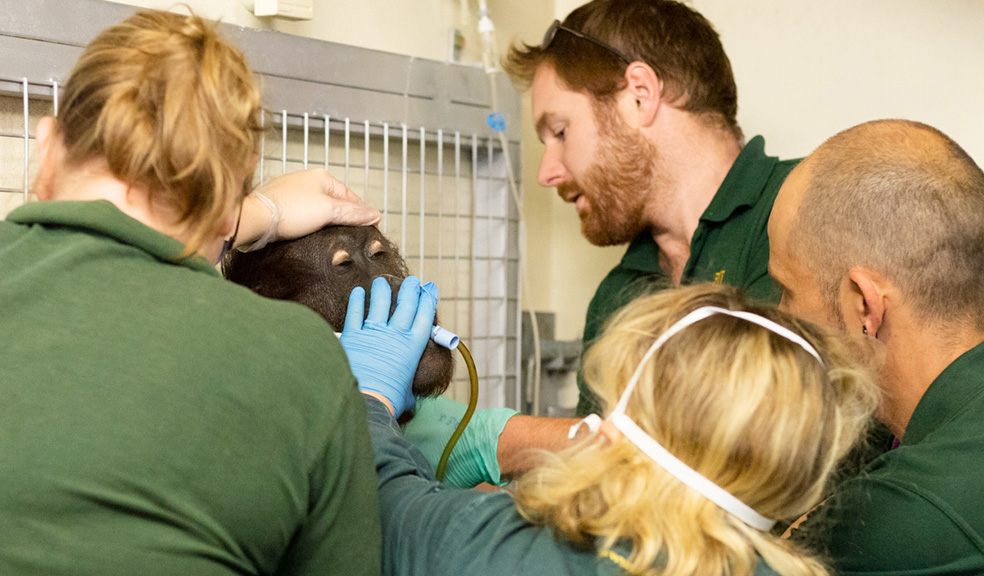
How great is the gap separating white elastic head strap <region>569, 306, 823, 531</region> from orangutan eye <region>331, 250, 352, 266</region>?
466 millimetres

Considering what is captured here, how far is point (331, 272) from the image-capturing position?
1265 mm

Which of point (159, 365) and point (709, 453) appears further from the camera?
point (709, 453)

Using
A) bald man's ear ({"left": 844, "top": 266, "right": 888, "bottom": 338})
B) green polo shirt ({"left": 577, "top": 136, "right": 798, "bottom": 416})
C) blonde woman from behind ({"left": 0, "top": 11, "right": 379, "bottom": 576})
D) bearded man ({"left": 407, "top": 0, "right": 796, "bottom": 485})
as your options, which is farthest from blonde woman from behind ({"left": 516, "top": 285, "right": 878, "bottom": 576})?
bearded man ({"left": 407, "top": 0, "right": 796, "bottom": 485})

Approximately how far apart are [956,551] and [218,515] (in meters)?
0.74

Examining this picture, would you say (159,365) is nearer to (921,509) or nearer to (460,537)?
(460,537)

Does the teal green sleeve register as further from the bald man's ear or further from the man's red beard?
the man's red beard

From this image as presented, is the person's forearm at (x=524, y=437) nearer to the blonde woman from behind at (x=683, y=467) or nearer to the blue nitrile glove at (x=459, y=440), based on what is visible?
the blue nitrile glove at (x=459, y=440)

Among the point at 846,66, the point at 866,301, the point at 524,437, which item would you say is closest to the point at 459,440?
the point at 524,437

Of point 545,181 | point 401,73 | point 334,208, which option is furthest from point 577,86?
point 334,208

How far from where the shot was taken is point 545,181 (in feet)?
6.40

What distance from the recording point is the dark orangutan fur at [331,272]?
1254mm

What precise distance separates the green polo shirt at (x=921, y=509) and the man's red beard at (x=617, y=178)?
32.6 inches

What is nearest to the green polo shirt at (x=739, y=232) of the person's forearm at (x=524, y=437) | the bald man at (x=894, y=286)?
the person's forearm at (x=524, y=437)

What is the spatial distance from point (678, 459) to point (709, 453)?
0.03 metres
